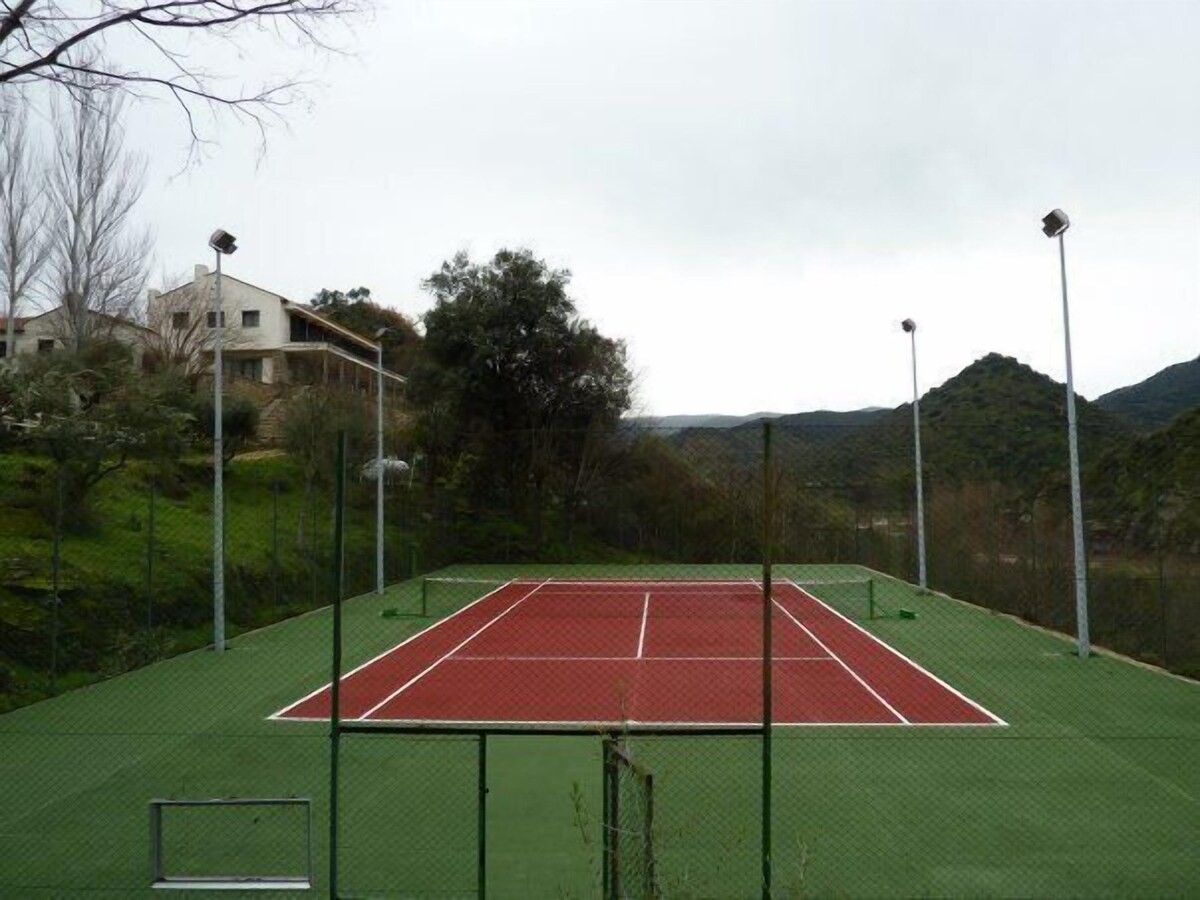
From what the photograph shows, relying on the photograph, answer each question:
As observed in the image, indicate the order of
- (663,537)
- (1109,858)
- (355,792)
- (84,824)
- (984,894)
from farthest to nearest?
1. (663,537)
2. (355,792)
3. (84,824)
4. (1109,858)
5. (984,894)

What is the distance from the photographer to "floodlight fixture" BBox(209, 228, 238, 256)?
41.8 feet

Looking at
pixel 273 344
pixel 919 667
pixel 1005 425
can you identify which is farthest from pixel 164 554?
pixel 273 344

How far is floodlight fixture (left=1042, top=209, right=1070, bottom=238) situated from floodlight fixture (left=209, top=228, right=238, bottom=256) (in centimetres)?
994

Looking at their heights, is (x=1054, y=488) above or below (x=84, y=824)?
above

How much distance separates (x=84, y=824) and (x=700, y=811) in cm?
402

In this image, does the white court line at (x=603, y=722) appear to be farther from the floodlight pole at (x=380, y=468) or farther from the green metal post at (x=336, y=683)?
the floodlight pole at (x=380, y=468)

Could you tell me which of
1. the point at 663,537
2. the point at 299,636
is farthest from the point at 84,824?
the point at 299,636

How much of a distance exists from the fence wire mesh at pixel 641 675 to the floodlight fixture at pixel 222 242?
11.2 feet

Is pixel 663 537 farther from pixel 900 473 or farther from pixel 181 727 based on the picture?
pixel 900 473

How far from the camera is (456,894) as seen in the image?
549cm

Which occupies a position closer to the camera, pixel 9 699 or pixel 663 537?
pixel 9 699

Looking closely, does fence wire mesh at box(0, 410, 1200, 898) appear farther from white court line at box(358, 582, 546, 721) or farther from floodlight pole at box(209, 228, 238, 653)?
floodlight pole at box(209, 228, 238, 653)

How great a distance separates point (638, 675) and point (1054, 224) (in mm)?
7404

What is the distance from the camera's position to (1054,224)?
1237cm
